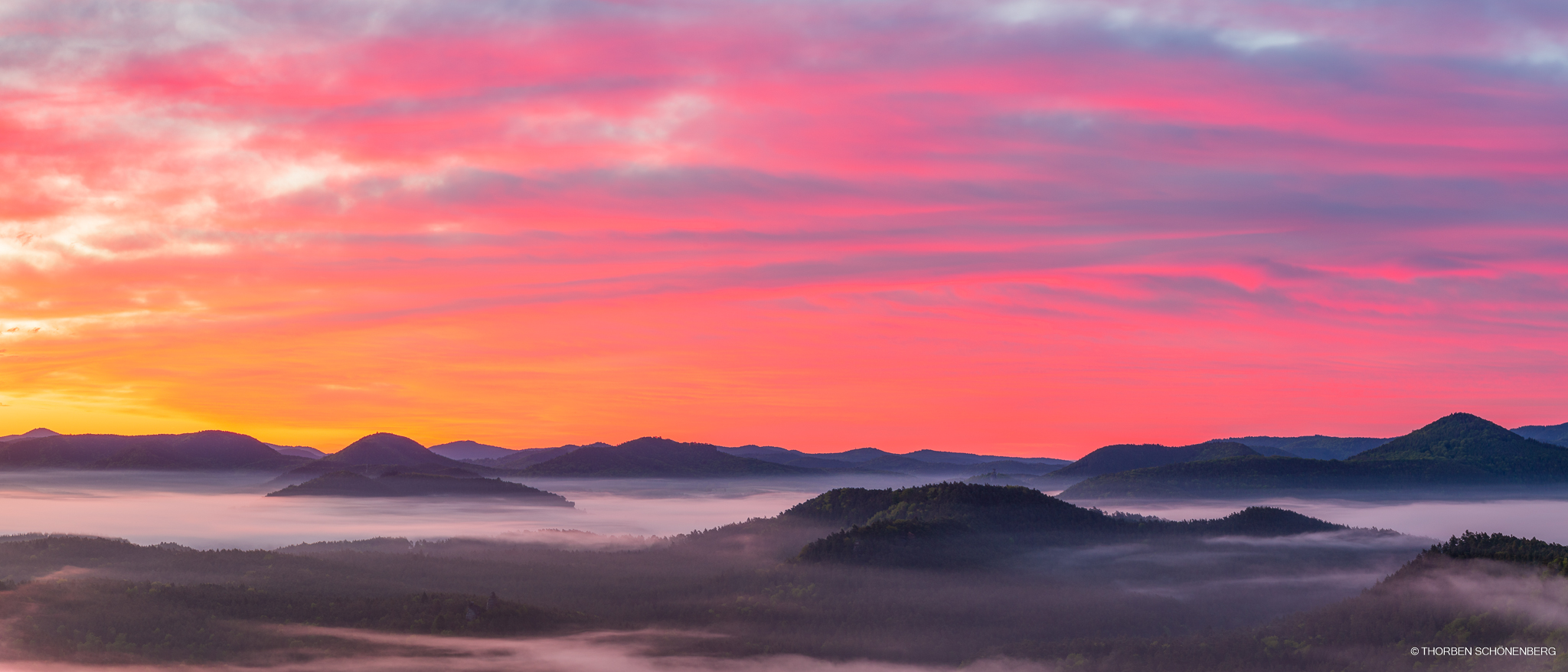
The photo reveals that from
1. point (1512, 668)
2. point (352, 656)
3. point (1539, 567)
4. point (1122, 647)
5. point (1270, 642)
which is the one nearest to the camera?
point (1512, 668)

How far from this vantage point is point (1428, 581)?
431ft

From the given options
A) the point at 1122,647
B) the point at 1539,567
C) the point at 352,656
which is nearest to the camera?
the point at 1539,567

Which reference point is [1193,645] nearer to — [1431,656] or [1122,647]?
[1122,647]

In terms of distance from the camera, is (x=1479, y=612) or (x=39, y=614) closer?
(x=1479, y=612)

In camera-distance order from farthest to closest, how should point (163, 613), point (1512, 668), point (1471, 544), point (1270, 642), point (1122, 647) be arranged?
point (163, 613) → point (1122, 647) → point (1270, 642) → point (1471, 544) → point (1512, 668)

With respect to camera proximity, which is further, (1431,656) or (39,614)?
(39,614)

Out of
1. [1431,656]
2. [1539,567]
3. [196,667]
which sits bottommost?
[196,667]

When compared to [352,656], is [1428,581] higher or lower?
higher

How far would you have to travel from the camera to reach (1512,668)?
104438mm

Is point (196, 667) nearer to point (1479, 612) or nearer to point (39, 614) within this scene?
point (39, 614)

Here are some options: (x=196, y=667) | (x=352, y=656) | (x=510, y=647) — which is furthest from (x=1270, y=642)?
(x=196, y=667)

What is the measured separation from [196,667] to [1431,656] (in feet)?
556

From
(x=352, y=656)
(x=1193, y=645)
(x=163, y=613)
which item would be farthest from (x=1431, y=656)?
(x=163, y=613)

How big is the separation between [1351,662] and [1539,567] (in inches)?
954
